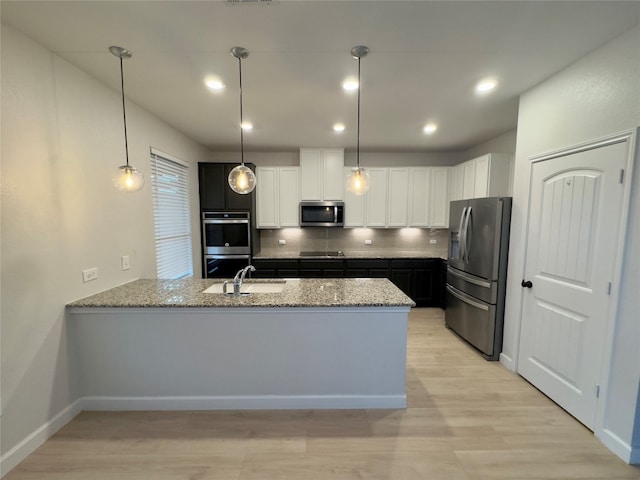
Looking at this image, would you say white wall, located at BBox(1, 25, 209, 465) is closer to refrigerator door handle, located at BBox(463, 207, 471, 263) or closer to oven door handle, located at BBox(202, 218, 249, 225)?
oven door handle, located at BBox(202, 218, 249, 225)

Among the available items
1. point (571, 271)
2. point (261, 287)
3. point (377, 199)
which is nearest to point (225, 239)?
point (261, 287)

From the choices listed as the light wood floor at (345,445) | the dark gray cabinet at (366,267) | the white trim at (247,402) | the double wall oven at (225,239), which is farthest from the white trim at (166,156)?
the dark gray cabinet at (366,267)

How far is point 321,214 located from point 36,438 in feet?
12.2

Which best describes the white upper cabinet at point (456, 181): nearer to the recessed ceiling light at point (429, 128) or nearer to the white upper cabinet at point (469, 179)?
the white upper cabinet at point (469, 179)

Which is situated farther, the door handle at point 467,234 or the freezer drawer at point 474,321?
the door handle at point 467,234

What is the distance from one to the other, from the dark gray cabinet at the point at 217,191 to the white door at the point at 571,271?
3.60m

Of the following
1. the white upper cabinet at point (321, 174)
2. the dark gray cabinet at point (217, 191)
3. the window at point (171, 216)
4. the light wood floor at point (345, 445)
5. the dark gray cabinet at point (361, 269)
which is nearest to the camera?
the light wood floor at point (345, 445)

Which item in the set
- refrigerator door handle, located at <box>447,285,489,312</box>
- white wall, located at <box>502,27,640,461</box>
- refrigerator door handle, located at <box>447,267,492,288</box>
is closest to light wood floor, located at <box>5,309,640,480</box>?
white wall, located at <box>502,27,640,461</box>

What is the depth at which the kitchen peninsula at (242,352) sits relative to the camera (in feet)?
6.68

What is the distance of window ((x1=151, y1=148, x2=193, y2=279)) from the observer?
3.08 metres

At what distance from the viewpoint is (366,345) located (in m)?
2.08

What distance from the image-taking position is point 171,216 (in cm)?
339

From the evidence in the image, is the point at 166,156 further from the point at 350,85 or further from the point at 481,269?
the point at 481,269

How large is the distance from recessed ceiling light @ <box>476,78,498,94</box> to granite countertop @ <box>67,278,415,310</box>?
1933 mm
